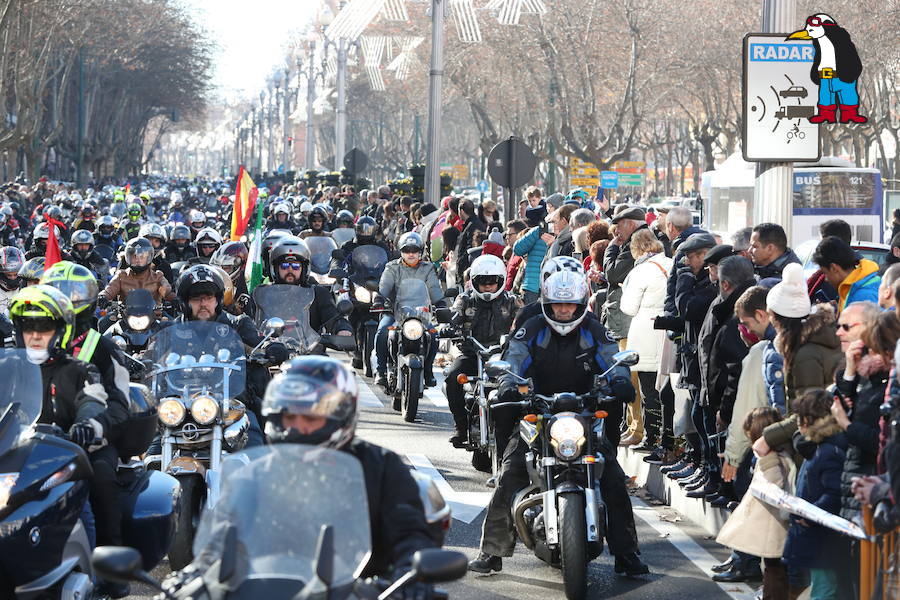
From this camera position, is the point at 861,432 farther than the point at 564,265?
No

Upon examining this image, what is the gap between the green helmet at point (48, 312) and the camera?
655 cm

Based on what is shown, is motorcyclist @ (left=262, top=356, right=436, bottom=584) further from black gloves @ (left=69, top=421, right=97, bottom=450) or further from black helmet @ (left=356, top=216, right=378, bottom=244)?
black helmet @ (left=356, top=216, right=378, bottom=244)

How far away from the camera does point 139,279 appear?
40.5 ft

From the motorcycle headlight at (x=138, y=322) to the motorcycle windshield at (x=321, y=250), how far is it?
8939 millimetres

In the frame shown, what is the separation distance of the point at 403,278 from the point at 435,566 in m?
10.7

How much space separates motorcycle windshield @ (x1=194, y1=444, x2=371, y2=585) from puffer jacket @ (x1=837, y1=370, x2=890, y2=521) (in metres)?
2.69

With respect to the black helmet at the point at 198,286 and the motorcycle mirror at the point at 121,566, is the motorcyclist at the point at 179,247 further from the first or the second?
the motorcycle mirror at the point at 121,566

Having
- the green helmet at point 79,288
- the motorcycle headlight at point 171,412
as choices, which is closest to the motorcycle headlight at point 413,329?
the motorcycle headlight at point 171,412

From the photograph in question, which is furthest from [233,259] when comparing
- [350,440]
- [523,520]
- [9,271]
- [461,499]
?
[350,440]

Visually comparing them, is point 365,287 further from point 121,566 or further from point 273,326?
point 121,566

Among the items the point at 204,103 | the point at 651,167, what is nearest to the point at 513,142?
the point at 204,103

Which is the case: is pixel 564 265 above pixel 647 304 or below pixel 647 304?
above

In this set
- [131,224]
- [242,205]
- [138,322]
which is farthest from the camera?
[131,224]

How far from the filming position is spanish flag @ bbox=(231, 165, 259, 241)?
52.4 feet
